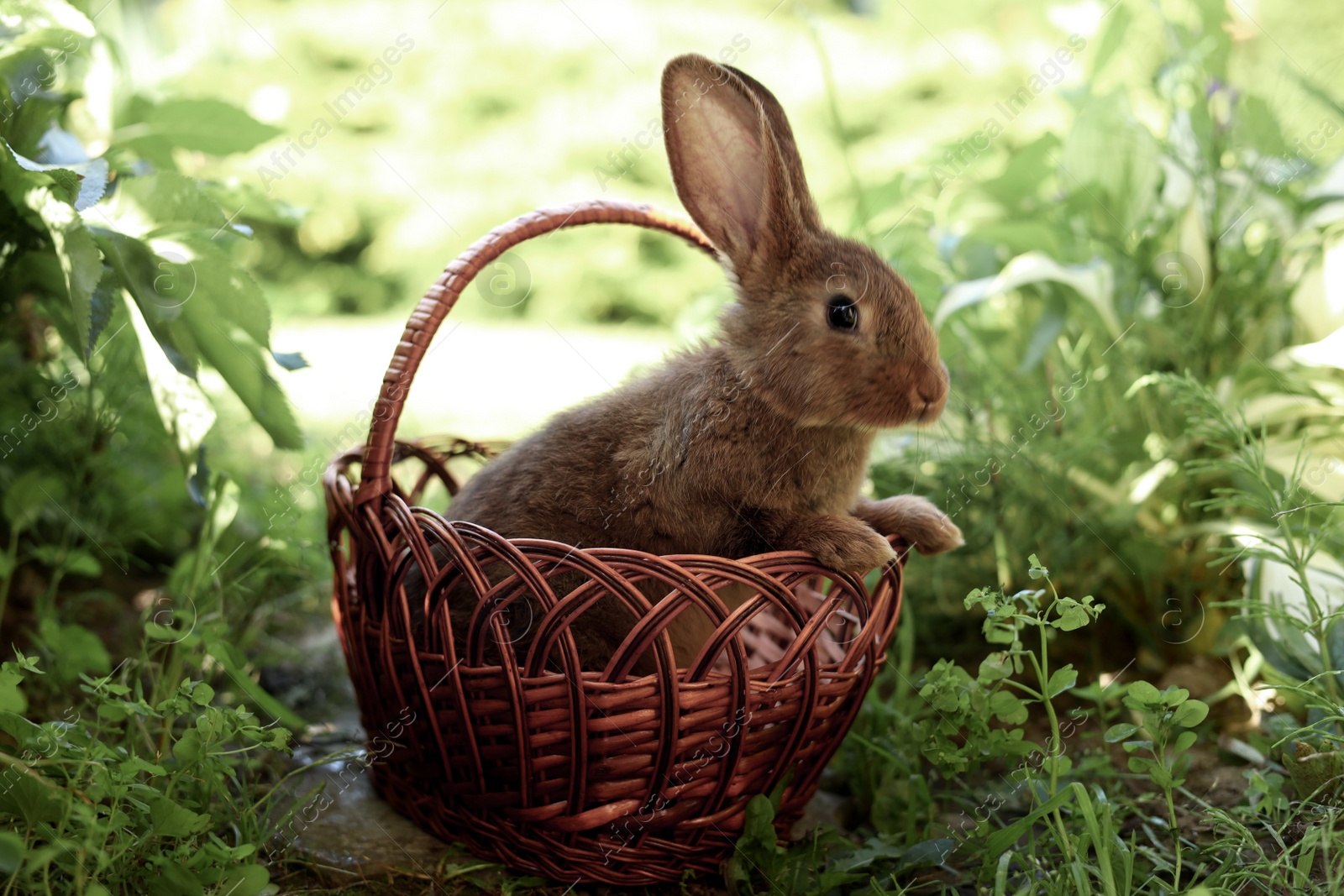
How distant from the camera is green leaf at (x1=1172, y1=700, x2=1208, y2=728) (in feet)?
5.09

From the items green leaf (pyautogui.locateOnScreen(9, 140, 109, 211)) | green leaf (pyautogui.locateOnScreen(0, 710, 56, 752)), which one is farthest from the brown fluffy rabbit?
green leaf (pyautogui.locateOnScreen(9, 140, 109, 211))

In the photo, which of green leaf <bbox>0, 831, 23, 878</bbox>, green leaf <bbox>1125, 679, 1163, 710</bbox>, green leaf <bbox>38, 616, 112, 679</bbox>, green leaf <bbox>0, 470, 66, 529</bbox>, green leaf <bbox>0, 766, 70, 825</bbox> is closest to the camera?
green leaf <bbox>0, 831, 23, 878</bbox>

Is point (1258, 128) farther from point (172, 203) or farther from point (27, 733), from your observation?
point (27, 733)

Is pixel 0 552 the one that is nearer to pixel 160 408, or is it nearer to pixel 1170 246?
pixel 160 408

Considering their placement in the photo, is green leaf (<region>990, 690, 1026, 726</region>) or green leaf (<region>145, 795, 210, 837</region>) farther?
green leaf (<region>990, 690, 1026, 726</region>)

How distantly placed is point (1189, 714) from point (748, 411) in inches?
35.3

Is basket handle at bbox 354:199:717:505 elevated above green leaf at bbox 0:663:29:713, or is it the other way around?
basket handle at bbox 354:199:717:505

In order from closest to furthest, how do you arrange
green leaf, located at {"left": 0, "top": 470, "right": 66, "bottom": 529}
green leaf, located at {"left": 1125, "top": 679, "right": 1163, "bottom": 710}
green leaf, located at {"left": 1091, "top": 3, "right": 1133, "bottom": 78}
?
green leaf, located at {"left": 1125, "top": 679, "right": 1163, "bottom": 710}, green leaf, located at {"left": 0, "top": 470, "right": 66, "bottom": 529}, green leaf, located at {"left": 1091, "top": 3, "right": 1133, "bottom": 78}

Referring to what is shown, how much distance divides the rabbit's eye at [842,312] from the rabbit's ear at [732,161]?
16 cm

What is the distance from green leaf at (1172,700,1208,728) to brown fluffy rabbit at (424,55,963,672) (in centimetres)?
49

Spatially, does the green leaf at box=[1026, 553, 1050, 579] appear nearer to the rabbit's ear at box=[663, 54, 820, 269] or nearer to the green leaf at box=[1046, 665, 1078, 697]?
the green leaf at box=[1046, 665, 1078, 697]

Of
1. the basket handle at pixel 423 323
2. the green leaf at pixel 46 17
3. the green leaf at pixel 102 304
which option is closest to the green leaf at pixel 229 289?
the green leaf at pixel 102 304

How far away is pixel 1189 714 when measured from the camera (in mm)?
1565

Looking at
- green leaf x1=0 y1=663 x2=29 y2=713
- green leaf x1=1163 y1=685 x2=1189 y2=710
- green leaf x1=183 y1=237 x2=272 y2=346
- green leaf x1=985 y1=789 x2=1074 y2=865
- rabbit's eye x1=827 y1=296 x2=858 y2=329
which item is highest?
green leaf x1=183 y1=237 x2=272 y2=346
